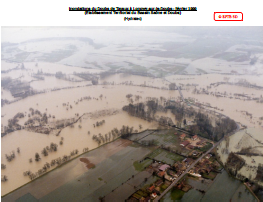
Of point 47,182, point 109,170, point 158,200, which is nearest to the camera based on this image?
point 158,200

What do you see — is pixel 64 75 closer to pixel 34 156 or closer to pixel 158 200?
pixel 34 156

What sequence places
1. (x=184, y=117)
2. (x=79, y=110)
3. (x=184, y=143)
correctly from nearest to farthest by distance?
(x=184, y=143) < (x=184, y=117) < (x=79, y=110)

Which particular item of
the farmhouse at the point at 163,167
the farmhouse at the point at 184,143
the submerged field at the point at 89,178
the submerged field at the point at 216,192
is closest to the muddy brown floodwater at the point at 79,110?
the submerged field at the point at 89,178

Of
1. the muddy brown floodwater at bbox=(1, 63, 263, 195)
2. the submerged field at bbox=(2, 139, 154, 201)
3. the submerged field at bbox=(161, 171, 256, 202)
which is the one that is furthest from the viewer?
the muddy brown floodwater at bbox=(1, 63, 263, 195)

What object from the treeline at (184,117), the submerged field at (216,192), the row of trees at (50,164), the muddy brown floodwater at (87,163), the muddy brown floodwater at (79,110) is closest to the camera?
the submerged field at (216,192)

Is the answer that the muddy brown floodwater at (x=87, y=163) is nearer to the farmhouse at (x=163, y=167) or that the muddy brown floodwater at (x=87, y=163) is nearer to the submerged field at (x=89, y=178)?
the submerged field at (x=89, y=178)

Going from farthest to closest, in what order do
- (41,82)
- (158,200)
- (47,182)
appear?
(41,82), (47,182), (158,200)

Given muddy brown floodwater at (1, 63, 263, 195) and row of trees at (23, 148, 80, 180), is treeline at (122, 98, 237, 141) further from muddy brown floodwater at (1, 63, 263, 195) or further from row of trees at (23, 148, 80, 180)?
row of trees at (23, 148, 80, 180)

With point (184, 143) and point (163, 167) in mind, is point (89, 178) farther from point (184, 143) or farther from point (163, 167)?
point (184, 143)

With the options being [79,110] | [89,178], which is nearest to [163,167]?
[89,178]

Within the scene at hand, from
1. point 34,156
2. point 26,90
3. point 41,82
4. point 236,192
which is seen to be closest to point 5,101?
point 26,90

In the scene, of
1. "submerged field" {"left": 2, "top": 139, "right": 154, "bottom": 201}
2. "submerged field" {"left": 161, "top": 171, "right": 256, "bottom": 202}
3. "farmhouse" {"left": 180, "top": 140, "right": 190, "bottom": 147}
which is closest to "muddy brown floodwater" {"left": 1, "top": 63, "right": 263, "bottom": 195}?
"submerged field" {"left": 2, "top": 139, "right": 154, "bottom": 201}
